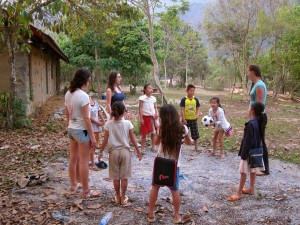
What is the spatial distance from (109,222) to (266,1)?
2104cm

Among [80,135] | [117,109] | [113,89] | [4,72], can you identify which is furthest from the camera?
[4,72]

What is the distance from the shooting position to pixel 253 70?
4.89 metres

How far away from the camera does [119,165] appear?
3.90 metres

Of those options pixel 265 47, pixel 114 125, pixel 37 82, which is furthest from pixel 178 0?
pixel 265 47

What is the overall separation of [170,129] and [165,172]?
1.63ft

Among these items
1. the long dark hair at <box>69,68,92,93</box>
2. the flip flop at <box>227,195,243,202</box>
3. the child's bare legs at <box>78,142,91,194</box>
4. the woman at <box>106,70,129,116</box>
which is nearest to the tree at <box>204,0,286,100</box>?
the woman at <box>106,70,129,116</box>

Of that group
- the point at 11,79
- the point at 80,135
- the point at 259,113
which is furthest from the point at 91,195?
the point at 11,79

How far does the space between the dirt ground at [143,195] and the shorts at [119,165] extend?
0.44 meters

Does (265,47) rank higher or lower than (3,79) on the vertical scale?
higher

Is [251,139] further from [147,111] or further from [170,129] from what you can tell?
[147,111]

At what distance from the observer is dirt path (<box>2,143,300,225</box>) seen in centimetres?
371

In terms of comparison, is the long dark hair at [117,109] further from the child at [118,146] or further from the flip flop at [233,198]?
the flip flop at [233,198]

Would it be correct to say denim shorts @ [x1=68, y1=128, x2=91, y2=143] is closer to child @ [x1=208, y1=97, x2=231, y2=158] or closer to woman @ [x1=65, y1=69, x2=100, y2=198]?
woman @ [x1=65, y1=69, x2=100, y2=198]

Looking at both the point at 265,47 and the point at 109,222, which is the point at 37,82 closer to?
the point at 109,222
